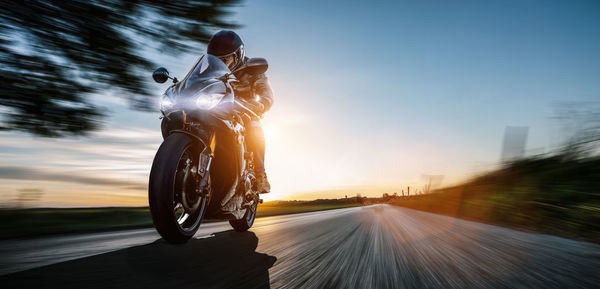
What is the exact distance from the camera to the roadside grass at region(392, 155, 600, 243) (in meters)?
5.90

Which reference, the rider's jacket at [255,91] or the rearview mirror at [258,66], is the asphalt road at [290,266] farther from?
the rider's jacket at [255,91]

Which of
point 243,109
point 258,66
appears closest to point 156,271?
point 258,66

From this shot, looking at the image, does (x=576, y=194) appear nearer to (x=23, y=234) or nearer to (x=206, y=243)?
(x=206, y=243)

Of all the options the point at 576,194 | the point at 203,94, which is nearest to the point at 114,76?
the point at 203,94

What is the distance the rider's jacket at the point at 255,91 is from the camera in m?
4.04

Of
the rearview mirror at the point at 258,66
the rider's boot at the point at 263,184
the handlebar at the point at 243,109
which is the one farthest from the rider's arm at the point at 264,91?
the rearview mirror at the point at 258,66

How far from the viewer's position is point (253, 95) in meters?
4.05

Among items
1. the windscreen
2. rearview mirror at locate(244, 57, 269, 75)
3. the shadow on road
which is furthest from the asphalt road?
rearview mirror at locate(244, 57, 269, 75)

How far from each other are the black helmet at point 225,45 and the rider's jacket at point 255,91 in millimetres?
316

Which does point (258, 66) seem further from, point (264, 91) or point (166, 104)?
point (264, 91)

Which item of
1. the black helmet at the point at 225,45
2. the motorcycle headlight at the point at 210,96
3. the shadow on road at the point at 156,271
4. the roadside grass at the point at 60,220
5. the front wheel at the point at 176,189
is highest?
the black helmet at the point at 225,45

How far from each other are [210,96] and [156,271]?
1.55 meters

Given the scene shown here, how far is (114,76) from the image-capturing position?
4566 millimetres

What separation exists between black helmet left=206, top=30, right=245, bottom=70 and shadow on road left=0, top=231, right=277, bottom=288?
2171 mm
